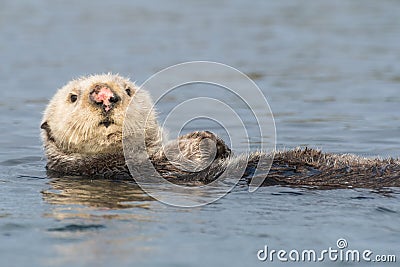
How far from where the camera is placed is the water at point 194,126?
4.75 metres

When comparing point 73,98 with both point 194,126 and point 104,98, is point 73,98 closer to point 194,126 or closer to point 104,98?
point 104,98

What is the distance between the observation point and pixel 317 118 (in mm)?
9922

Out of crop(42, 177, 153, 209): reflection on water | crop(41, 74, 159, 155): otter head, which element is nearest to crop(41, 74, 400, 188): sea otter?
crop(41, 74, 159, 155): otter head

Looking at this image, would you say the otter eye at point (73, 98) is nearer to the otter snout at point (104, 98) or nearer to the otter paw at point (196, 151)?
the otter snout at point (104, 98)

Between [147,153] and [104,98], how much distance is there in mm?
639

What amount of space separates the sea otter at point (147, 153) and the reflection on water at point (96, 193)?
0.13 meters

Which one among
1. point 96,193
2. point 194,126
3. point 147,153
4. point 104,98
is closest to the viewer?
point 96,193

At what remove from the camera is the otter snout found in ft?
20.0

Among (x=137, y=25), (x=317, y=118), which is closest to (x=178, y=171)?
(x=317, y=118)

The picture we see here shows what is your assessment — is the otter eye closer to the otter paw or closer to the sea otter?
the sea otter

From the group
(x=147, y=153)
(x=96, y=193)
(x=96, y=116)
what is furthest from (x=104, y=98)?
(x=96, y=193)

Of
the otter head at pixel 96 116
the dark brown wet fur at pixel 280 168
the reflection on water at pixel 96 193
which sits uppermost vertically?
the otter head at pixel 96 116

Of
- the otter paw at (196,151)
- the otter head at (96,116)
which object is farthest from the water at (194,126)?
the otter paw at (196,151)

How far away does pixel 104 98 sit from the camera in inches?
239
